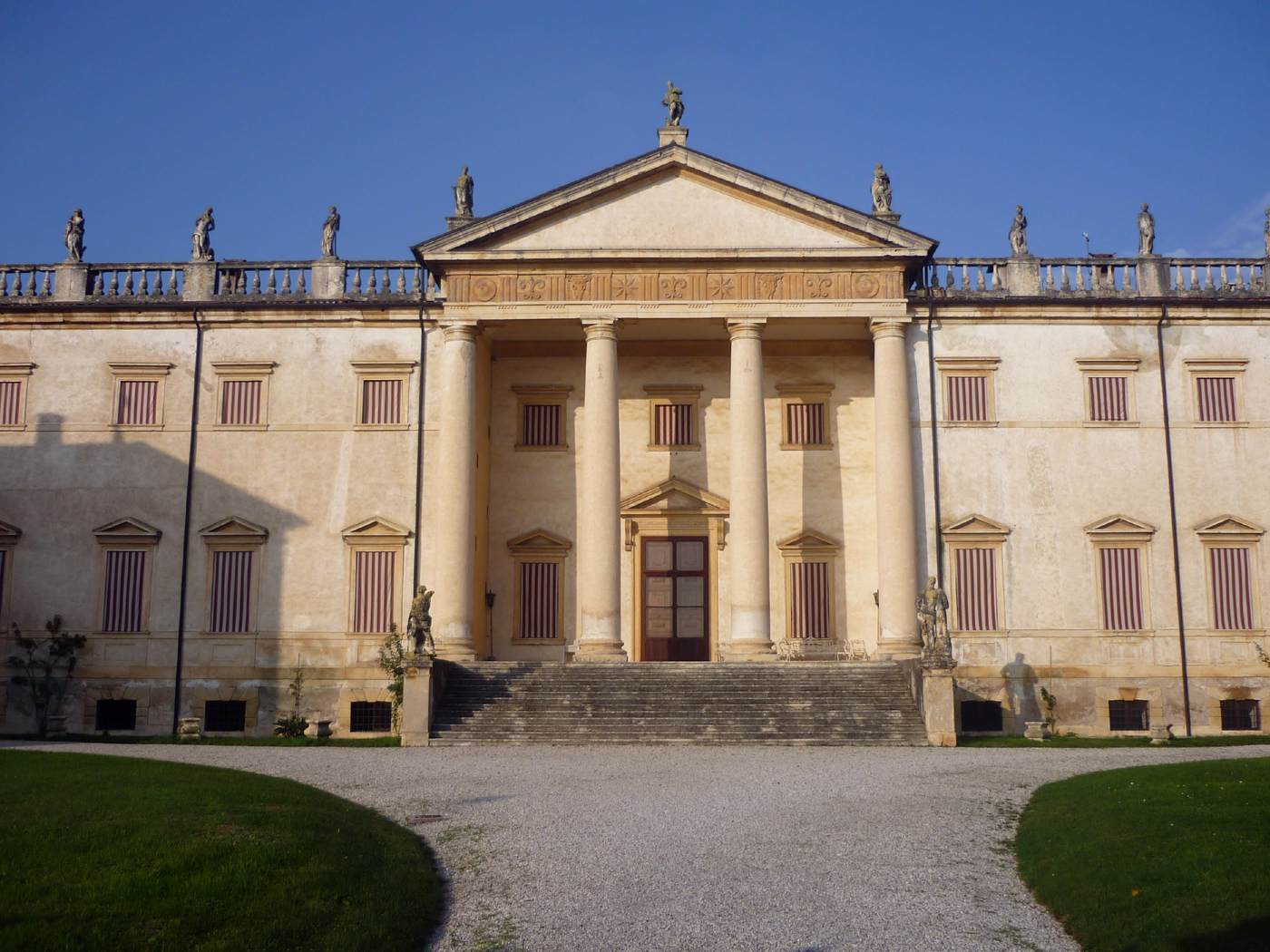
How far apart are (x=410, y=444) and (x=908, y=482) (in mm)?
12787

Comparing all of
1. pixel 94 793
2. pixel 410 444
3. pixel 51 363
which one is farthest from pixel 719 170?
pixel 94 793

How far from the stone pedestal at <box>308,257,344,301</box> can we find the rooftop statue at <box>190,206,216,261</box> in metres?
2.98

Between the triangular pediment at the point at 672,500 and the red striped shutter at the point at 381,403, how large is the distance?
6.62 metres

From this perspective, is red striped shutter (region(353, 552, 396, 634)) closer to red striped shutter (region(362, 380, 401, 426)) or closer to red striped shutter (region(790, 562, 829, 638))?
red striped shutter (region(362, 380, 401, 426))

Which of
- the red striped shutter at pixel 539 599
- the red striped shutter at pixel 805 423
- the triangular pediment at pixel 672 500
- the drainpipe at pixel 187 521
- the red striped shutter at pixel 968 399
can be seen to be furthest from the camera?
the red striped shutter at pixel 805 423

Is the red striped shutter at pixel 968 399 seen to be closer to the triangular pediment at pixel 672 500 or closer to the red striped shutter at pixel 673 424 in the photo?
the triangular pediment at pixel 672 500

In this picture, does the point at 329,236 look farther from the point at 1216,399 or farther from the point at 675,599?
the point at 1216,399

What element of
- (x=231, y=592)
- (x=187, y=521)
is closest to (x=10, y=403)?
(x=187, y=521)

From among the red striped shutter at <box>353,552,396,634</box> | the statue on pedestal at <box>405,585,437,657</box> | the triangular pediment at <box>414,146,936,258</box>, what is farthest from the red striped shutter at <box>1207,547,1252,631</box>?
the red striped shutter at <box>353,552,396,634</box>

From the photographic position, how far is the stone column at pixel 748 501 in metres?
31.1

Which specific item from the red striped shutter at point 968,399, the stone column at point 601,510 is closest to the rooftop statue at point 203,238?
the stone column at point 601,510

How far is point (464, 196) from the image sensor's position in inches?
1331

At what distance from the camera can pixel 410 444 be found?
33.5 metres

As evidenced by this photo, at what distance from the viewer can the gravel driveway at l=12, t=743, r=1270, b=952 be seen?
1146 cm
